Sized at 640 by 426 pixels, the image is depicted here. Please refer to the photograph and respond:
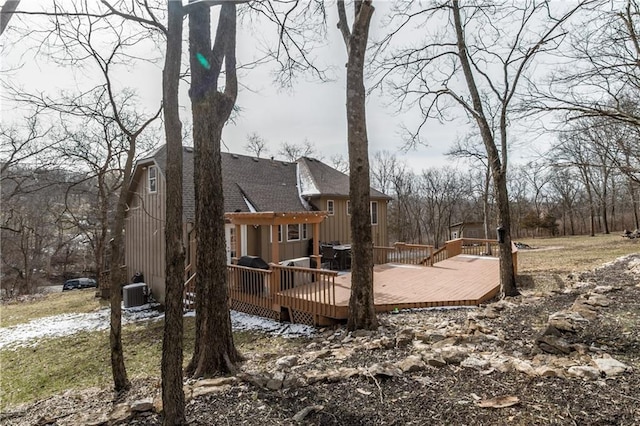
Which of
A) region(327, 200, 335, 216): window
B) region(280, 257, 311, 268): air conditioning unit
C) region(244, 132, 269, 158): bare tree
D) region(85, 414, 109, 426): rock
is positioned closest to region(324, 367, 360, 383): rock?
region(85, 414, 109, 426): rock

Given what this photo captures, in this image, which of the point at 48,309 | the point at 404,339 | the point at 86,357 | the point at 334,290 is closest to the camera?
the point at 404,339

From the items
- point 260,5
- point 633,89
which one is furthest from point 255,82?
point 633,89

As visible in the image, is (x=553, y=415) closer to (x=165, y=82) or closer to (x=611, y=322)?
(x=611, y=322)

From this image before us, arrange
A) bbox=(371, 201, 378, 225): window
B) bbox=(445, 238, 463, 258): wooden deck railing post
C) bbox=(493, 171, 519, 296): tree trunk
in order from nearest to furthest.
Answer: bbox=(493, 171, 519, 296): tree trunk
bbox=(445, 238, 463, 258): wooden deck railing post
bbox=(371, 201, 378, 225): window

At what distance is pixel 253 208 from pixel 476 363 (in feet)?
34.4

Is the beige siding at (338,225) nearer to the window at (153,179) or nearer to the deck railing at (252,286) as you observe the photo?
the deck railing at (252,286)

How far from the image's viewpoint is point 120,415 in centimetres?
292

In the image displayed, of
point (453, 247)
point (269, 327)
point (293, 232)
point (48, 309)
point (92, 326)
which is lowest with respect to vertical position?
point (48, 309)

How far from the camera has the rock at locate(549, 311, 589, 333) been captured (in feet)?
13.0

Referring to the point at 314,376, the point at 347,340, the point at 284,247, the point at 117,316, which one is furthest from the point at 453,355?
the point at 284,247

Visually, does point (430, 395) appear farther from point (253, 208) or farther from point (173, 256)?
point (253, 208)

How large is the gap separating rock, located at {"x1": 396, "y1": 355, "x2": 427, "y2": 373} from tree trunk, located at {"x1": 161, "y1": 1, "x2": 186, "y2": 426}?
2092mm

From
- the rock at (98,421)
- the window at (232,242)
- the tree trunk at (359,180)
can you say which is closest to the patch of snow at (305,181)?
the window at (232,242)

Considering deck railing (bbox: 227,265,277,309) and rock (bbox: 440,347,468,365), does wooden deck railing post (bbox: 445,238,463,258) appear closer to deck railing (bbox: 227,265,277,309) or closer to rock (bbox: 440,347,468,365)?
deck railing (bbox: 227,265,277,309)
